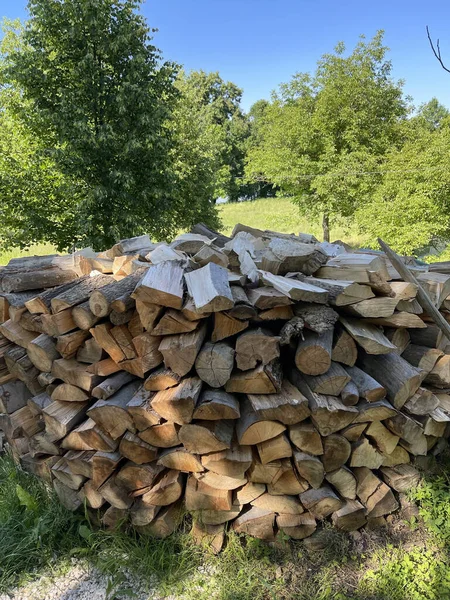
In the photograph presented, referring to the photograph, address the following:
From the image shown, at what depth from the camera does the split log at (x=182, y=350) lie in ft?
7.24

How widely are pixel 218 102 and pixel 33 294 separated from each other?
37.3m

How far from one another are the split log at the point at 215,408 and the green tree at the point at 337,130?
48.4 feet

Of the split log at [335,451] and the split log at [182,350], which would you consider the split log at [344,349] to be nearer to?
the split log at [335,451]

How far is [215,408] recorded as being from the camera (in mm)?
2205

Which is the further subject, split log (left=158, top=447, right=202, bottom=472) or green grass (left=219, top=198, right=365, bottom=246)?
green grass (left=219, top=198, right=365, bottom=246)

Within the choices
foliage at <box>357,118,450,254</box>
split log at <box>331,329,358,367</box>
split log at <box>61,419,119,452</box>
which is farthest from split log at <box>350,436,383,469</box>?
foliage at <box>357,118,450,254</box>

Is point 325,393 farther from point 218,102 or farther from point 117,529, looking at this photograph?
point 218,102

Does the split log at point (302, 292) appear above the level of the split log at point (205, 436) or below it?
above

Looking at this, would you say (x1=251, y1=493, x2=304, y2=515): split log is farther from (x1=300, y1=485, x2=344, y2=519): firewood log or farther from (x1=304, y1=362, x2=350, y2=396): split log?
(x1=304, y1=362, x2=350, y2=396): split log

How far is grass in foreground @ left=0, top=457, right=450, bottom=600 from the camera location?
7.34 ft

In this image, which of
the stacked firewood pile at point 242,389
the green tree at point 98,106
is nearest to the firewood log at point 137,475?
the stacked firewood pile at point 242,389

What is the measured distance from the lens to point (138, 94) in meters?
9.79

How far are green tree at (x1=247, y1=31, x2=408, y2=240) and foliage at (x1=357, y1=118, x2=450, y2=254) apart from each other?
170cm

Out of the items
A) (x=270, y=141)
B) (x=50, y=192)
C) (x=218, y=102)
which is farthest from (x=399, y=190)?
(x=218, y=102)
